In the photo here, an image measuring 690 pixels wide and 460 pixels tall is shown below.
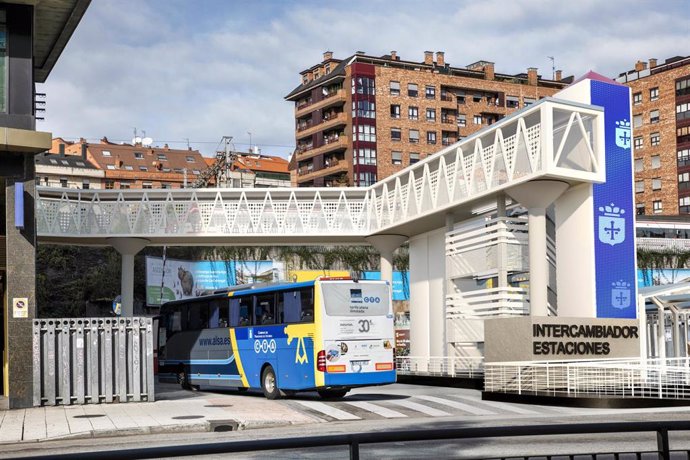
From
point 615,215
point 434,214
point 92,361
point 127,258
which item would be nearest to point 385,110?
point 127,258

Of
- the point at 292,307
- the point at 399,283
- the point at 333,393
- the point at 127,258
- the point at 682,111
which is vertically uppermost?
the point at 682,111

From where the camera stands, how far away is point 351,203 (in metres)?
42.9

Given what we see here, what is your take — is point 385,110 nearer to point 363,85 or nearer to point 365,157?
point 363,85

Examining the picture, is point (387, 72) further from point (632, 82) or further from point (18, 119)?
point (18, 119)

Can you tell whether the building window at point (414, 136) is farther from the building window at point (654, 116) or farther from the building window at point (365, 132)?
the building window at point (654, 116)

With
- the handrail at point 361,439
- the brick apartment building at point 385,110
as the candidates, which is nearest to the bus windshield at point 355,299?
the handrail at point 361,439

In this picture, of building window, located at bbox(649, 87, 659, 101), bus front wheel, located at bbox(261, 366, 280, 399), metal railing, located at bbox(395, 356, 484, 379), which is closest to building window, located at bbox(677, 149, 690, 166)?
building window, located at bbox(649, 87, 659, 101)

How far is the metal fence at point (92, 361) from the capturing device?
22.8 m

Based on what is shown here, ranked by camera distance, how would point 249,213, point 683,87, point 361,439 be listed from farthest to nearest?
1. point 683,87
2. point 249,213
3. point 361,439

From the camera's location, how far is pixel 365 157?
96750mm

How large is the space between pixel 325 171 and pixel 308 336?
248ft

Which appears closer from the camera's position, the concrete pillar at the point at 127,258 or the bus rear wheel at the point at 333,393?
the bus rear wheel at the point at 333,393

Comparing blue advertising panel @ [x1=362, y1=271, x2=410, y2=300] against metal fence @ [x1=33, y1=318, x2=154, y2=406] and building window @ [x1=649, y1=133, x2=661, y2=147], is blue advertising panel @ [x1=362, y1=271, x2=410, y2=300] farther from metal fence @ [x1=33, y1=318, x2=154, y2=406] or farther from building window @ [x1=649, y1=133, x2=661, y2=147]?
metal fence @ [x1=33, y1=318, x2=154, y2=406]

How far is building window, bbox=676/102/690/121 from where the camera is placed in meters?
93.7
